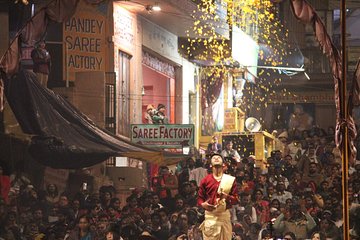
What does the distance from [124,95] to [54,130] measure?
227cm

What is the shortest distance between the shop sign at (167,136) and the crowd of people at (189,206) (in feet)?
1.84

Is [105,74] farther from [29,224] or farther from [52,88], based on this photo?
[29,224]

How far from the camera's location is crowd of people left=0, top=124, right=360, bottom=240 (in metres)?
18.7

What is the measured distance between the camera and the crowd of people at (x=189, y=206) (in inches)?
735

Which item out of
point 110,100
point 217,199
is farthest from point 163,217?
point 110,100

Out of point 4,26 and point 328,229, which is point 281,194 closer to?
point 328,229

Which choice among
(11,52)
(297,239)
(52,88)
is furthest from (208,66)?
(11,52)

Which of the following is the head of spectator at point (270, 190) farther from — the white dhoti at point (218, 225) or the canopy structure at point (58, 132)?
the white dhoti at point (218, 225)

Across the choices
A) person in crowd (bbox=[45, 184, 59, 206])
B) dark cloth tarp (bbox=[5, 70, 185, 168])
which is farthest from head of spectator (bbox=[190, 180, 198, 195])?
person in crowd (bbox=[45, 184, 59, 206])

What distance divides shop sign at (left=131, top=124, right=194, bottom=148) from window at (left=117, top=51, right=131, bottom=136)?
71cm

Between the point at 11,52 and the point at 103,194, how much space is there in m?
5.08

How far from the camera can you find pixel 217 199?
592 inches

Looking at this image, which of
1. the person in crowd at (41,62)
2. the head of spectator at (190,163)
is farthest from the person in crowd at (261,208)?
the person in crowd at (41,62)

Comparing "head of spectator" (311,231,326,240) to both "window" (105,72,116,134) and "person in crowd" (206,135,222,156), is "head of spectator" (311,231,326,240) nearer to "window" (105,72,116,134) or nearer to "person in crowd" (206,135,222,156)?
"window" (105,72,116,134)
